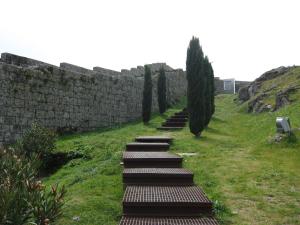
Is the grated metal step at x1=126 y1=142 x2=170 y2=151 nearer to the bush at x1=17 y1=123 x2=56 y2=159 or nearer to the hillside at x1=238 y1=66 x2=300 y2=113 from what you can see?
the bush at x1=17 y1=123 x2=56 y2=159

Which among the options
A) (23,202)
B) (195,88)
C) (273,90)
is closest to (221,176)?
(23,202)

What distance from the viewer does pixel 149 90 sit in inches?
814

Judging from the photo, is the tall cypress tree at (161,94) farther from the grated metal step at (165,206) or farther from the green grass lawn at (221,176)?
the grated metal step at (165,206)

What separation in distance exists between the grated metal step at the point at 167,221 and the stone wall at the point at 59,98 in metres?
7.87

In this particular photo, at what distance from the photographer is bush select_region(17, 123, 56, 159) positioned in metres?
11.1

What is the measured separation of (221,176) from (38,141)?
18.4 feet

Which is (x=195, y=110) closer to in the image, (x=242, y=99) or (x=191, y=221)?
(x=191, y=221)

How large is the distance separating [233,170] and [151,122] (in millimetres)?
11338

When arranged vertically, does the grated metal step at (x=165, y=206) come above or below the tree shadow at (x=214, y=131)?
below

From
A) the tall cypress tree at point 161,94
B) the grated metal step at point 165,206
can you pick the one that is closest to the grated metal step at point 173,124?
the tall cypress tree at point 161,94

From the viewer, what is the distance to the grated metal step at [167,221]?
5.57m

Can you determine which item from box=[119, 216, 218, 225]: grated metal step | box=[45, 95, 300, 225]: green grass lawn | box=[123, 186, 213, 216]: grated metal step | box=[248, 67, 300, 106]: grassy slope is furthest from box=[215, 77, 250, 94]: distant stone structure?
box=[119, 216, 218, 225]: grated metal step

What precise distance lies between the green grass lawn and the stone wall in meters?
1.57

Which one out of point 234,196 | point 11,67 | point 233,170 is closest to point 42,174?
point 11,67
